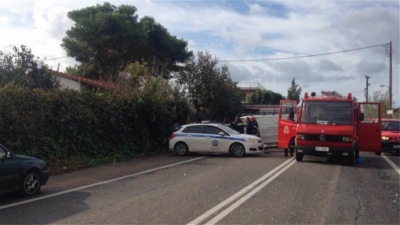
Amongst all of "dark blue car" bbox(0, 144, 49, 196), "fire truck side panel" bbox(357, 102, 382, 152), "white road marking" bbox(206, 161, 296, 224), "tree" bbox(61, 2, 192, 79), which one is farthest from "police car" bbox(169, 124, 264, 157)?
"tree" bbox(61, 2, 192, 79)

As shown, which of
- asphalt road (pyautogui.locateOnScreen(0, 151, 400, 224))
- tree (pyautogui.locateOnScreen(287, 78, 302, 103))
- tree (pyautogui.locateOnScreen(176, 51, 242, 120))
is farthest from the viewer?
tree (pyautogui.locateOnScreen(287, 78, 302, 103))

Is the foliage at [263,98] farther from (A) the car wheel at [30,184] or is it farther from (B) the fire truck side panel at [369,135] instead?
(A) the car wheel at [30,184]

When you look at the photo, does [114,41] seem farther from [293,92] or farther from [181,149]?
[293,92]

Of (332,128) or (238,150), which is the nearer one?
(332,128)

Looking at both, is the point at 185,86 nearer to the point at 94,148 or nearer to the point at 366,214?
the point at 94,148

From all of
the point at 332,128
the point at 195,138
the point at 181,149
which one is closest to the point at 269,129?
A: the point at 195,138

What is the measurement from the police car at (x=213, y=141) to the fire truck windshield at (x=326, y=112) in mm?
2942

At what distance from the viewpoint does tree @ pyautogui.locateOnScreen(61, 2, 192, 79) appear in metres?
34.7

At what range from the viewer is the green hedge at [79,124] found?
573 inches

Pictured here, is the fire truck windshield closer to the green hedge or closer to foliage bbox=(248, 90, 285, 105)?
the green hedge

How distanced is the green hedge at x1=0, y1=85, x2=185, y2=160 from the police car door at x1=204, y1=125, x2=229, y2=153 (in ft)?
11.1

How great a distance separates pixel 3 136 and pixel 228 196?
26.0 ft

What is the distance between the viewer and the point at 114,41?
35375 mm

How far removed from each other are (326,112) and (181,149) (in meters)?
6.60
